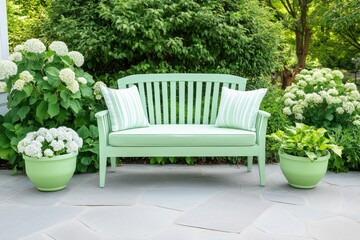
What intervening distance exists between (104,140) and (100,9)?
196 centimetres

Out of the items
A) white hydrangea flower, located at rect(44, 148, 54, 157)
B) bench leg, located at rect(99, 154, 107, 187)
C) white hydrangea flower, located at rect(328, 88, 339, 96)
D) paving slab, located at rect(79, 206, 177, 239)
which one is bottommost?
paving slab, located at rect(79, 206, 177, 239)

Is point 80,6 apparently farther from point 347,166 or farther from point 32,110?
point 347,166

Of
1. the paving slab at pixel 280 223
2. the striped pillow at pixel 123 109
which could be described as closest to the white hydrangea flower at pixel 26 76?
the striped pillow at pixel 123 109

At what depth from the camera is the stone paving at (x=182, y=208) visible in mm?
2363

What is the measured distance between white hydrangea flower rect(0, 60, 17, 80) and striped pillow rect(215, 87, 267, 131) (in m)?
1.86

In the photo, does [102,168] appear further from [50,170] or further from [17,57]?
[17,57]

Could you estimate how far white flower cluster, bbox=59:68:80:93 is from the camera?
10.5 feet

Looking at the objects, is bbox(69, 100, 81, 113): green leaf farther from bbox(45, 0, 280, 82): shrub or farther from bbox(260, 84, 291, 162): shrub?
bbox(260, 84, 291, 162): shrub

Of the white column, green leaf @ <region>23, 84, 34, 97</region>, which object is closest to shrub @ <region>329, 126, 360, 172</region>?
green leaf @ <region>23, 84, 34, 97</region>

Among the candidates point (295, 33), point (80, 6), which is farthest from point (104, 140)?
point (295, 33)

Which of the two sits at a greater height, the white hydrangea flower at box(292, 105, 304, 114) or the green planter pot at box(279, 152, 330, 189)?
the white hydrangea flower at box(292, 105, 304, 114)

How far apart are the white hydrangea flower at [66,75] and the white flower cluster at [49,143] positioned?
414 millimetres

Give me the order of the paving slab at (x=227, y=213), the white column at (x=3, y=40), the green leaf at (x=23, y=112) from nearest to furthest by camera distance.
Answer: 1. the paving slab at (x=227, y=213)
2. the green leaf at (x=23, y=112)
3. the white column at (x=3, y=40)

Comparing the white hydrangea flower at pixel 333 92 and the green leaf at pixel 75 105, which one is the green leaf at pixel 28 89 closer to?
the green leaf at pixel 75 105
